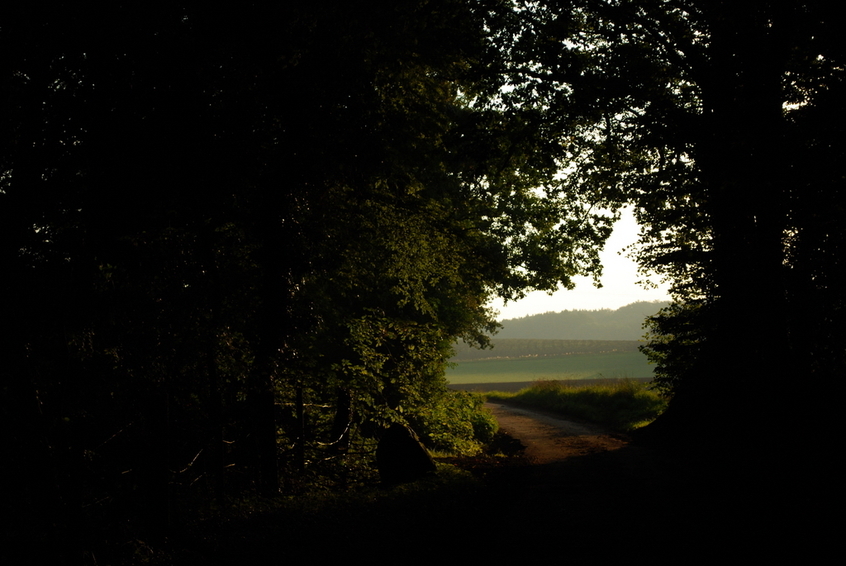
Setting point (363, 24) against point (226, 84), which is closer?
point (226, 84)

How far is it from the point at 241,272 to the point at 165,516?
4.44m

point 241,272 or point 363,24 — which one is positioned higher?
point 363,24

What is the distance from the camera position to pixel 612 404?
1109 inches

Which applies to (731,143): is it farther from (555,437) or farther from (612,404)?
(612,404)

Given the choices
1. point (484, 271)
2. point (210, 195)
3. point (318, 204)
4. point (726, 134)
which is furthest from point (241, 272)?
point (726, 134)

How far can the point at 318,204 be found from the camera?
11.9 m

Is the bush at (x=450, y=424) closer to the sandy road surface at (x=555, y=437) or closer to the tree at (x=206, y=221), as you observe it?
the sandy road surface at (x=555, y=437)

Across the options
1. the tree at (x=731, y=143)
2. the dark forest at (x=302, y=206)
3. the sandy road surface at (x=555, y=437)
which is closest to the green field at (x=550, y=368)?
the sandy road surface at (x=555, y=437)

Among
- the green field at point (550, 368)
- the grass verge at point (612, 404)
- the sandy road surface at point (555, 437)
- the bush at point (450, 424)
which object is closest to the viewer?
the sandy road surface at point (555, 437)

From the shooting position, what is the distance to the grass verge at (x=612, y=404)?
78.7 ft

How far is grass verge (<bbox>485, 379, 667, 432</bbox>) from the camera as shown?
24.0m

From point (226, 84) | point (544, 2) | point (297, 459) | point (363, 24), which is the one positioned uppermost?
point (544, 2)

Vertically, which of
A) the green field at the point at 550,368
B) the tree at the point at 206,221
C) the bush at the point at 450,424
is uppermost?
the tree at the point at 206,221

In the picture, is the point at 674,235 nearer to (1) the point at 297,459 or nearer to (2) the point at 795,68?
(2) the point at 795,68
